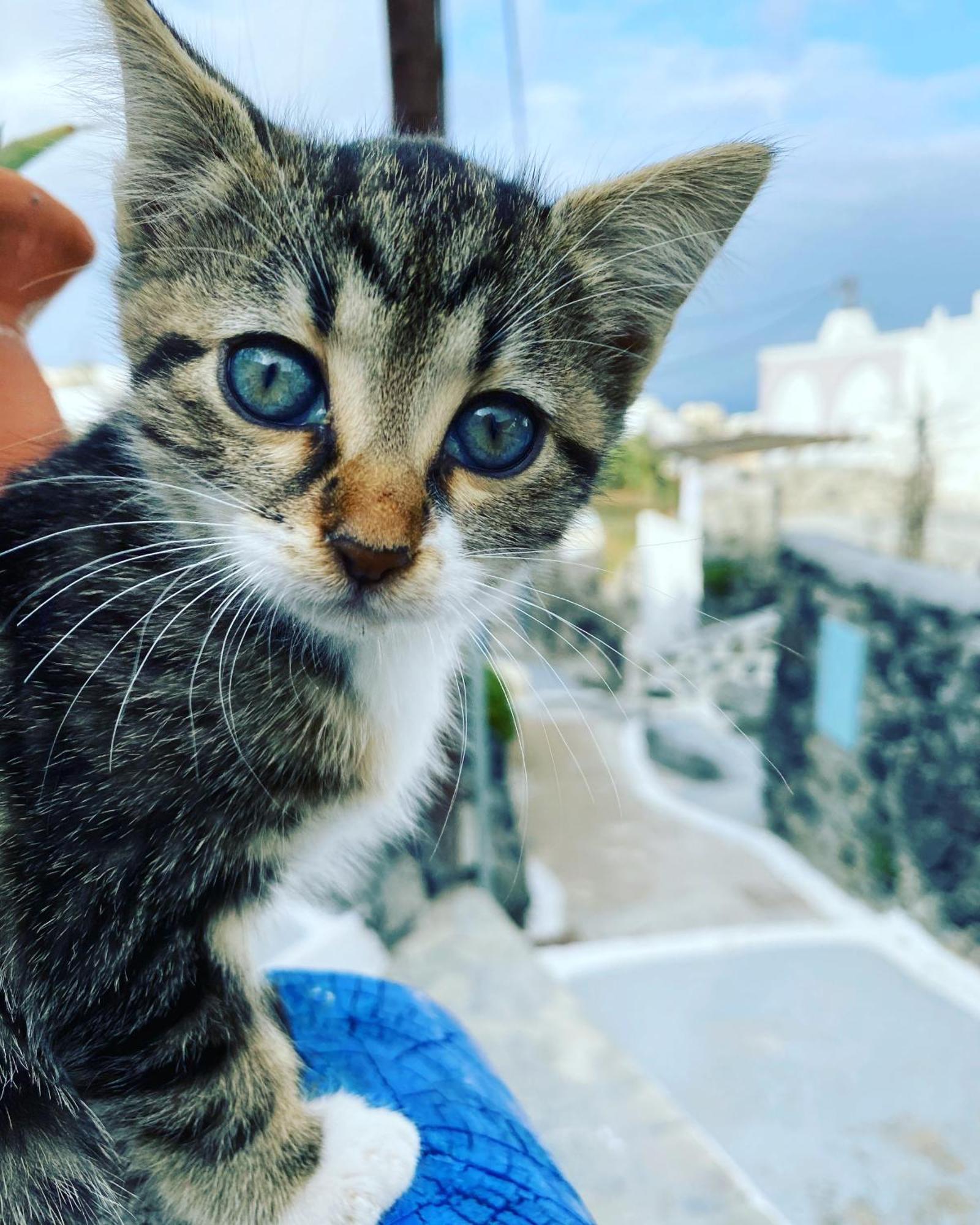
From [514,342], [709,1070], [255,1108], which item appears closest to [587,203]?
[514,342]

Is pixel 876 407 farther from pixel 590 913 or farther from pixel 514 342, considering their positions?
pixel 514 342

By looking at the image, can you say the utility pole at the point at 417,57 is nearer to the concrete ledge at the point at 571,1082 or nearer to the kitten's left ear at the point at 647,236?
the kitten's left ear at the point at 647,236

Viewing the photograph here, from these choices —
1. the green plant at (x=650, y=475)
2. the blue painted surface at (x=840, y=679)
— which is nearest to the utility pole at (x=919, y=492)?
the blue painted surface at (x=840, y=679)

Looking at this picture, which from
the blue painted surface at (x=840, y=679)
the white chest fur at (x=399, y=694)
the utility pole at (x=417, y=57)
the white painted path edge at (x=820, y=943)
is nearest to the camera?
the white chest fur at (x=399, y=694)

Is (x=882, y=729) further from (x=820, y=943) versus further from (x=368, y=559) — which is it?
(x=368, y=559)

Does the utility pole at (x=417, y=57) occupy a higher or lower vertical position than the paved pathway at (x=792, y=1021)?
higher

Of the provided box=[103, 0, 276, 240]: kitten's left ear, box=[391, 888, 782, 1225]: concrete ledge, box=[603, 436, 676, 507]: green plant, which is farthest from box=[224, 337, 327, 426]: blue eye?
box=[603, 436, 676, 507]: green plant
